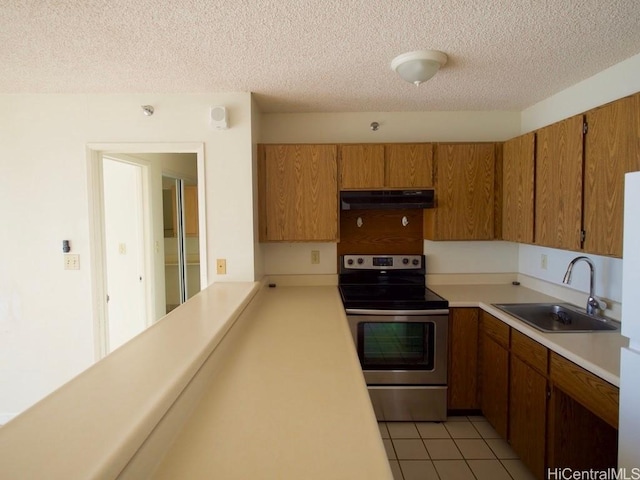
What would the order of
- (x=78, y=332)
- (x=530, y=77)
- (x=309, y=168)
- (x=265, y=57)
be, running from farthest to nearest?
1. (x=309, y=168)
2. (x=78, y=332)
3. (x=530, y=77)
4. (x=265, y=57)

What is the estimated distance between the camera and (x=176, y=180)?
3.92 m

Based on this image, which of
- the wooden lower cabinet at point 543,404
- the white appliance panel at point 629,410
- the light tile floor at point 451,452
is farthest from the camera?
the light tile floor at point 451,452

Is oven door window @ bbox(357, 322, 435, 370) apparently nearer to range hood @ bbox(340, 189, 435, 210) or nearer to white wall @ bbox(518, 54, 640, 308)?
range hood @ bbox(340, 189, 435, 210)

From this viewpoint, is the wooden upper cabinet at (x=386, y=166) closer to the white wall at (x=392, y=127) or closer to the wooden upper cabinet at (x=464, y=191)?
the wooden upper cabinet at (x=464, y=191)

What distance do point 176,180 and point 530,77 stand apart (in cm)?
354

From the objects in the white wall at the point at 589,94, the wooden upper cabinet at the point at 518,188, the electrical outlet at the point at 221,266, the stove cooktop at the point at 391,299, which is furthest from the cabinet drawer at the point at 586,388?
the electrical outlet at the point at 221,266

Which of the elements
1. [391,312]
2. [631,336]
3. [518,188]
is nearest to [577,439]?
[631,336]

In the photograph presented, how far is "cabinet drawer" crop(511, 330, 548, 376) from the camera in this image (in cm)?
176

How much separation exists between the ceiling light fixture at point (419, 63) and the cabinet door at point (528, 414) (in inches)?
69.2

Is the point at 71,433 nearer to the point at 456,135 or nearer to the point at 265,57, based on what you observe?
the point at 265,57

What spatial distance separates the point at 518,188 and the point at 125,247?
3552 mm

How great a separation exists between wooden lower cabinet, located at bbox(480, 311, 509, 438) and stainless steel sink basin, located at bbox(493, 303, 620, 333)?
0.15 meters

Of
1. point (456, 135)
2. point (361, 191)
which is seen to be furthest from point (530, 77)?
point (361, 191)

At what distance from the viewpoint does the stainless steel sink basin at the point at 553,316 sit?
2.08 meters
